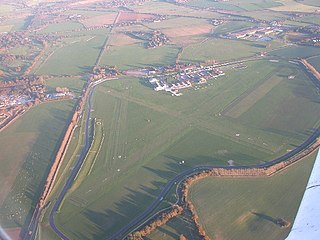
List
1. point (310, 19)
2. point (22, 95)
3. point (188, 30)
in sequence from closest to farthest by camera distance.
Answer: point (22, 95)
point (310, 19)
point (188, 30)

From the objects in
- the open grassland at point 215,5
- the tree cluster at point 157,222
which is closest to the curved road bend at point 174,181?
the tree cluster at point 157,222

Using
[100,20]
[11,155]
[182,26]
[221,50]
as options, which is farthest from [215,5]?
[11,155]

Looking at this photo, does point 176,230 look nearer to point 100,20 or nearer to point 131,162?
point 131,162

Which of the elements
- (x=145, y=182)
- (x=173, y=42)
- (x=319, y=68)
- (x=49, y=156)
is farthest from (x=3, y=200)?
(x=173, y=42)

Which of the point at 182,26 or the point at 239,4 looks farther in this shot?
the point at 239,4

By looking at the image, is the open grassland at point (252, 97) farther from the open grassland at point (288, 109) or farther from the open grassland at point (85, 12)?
the open grassland at point (85, 12)

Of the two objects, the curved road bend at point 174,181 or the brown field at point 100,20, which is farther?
the brown field at point 100,20
